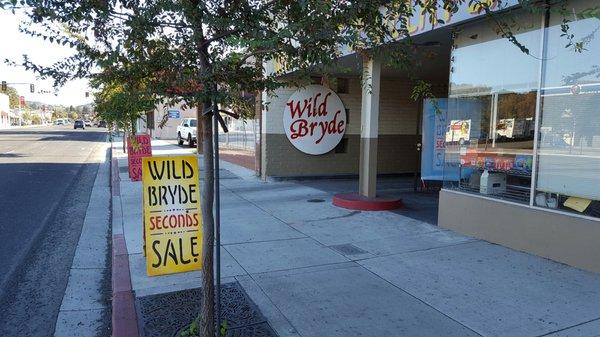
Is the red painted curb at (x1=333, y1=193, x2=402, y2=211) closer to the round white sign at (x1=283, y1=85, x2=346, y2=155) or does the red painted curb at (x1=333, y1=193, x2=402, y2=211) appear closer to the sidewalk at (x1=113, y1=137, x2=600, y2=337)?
the sidewalk at (x1=113, y1=137, x2=600, y2=337)

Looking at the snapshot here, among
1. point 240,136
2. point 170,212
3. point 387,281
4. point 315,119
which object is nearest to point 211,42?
point 170,212

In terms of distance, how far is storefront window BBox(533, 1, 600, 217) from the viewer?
5.23 m

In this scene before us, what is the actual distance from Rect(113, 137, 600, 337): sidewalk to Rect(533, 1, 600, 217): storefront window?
869 mm

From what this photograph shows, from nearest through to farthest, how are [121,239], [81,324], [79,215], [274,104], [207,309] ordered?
[207,309], [81,324], [121,239], [79,215], [274,104]

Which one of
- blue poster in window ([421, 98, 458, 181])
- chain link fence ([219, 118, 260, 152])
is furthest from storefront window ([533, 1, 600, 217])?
chain link fence ([219, 118, 260, 152])

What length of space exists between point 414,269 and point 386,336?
5.71 ft

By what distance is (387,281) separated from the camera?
5016 mm

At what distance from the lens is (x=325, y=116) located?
1270 cm

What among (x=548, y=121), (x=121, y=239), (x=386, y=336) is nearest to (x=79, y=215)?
(x=121, y=239)

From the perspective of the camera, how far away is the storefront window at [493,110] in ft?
19.7

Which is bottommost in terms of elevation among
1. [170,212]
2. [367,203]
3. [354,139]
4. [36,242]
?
[36,242]

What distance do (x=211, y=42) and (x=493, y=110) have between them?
478 centimetres

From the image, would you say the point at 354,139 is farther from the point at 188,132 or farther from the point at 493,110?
the point at 188,132

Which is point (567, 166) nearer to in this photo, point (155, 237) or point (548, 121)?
point (548, 121)
